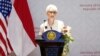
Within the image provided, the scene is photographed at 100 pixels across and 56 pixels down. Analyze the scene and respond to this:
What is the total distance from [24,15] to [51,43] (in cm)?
96

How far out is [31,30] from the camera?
345 cm

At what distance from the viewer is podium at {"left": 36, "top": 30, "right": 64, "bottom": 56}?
2559mm

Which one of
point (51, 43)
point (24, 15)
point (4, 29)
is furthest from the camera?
point (24, 15)

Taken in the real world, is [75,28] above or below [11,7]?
below

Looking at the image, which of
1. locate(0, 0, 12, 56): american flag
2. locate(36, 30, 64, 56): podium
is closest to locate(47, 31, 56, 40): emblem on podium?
locate(36, 30, 64, 56): podium

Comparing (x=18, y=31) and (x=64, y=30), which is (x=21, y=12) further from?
(x=64, y=30)

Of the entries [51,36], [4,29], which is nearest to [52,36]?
[51,36]

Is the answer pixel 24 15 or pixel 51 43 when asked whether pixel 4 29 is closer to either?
pixel 24 15

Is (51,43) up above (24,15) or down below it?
below

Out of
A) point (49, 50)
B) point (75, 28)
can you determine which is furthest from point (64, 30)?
point (75, 28)

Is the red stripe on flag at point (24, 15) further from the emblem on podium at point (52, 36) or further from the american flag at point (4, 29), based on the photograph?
the emblem on podium at point (52, 36)

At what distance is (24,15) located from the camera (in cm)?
343

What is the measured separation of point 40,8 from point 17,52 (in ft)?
2.88

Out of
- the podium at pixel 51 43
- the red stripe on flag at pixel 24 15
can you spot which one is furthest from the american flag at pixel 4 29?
the podium at pixel 51 43
